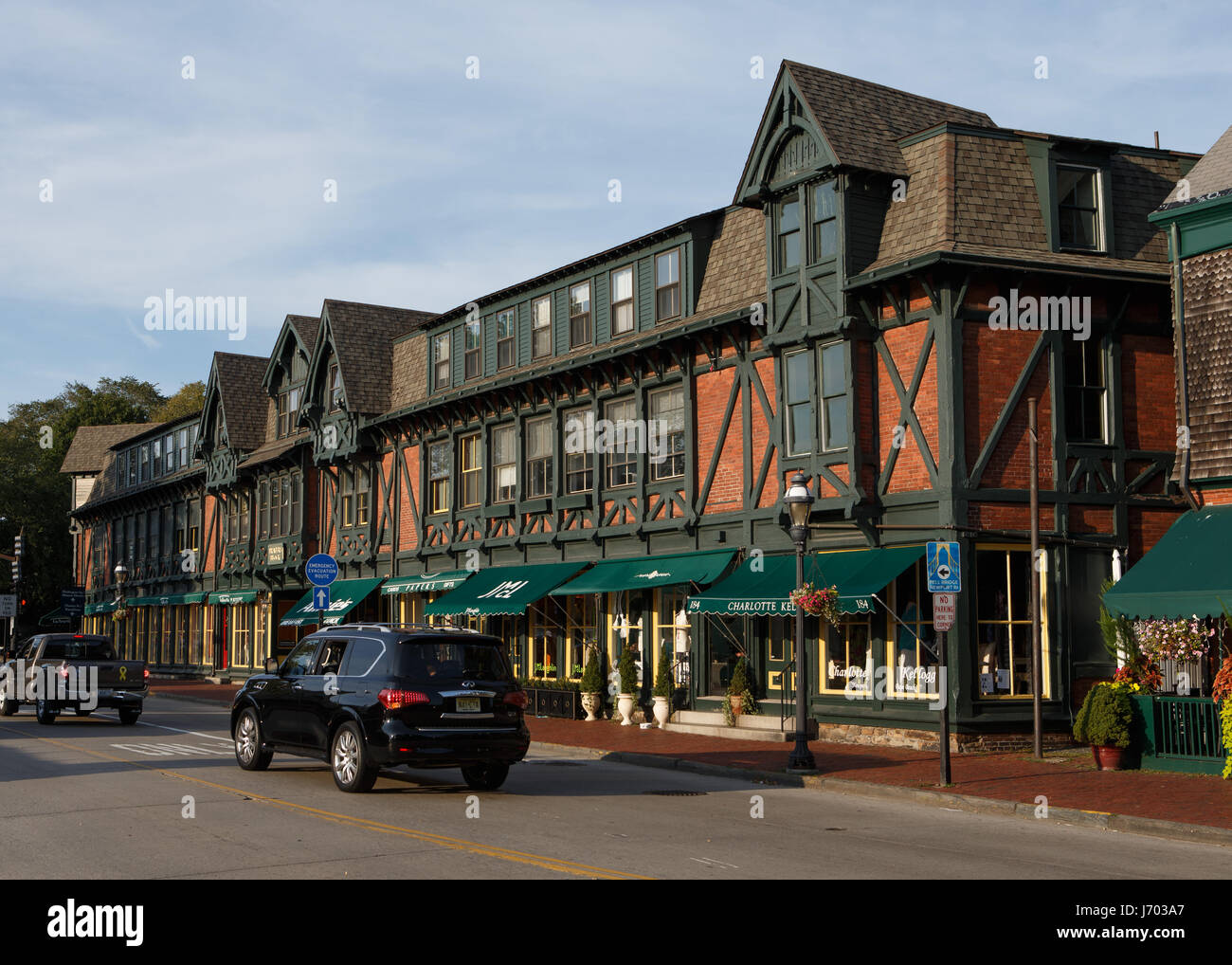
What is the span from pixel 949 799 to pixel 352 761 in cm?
692

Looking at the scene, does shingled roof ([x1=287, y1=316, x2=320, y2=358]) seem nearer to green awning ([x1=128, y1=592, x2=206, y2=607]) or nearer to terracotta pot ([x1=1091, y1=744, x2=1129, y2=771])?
green awning ([x1=128, y1=592, x2=206, y2=607])

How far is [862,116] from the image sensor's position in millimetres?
22609

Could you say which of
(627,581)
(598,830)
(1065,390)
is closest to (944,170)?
(1065,390)

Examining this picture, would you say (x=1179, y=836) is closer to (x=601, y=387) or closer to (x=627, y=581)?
(x=627, y=581)

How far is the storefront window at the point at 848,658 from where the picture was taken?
70.2ft

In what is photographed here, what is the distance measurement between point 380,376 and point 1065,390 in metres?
22.3

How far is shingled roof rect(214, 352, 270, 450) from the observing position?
157ft

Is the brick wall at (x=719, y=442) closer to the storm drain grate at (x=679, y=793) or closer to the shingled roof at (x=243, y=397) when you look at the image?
the storm drain grate at (x=679, y=793)

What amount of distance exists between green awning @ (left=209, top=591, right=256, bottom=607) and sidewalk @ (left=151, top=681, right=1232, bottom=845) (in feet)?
80.5

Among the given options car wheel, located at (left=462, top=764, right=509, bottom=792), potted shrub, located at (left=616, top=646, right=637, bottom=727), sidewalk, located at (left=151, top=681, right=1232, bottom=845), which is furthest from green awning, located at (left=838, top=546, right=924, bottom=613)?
potted shrub, located at (left=616, top=646, right=637, bottom=727)

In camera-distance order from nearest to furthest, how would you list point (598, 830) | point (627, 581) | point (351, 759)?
point (598, 830) < point (351, 759) < point (627, 581)

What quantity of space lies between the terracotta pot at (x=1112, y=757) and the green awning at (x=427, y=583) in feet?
58.0

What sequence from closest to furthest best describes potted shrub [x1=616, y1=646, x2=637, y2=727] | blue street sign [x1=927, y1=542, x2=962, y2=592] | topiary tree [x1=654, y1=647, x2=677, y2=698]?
blue street sign [x1=927, y1=542, x2=962, y2=592], topiary tree [x1=654, y1=647, x2=677, y2=698], potted shrub [x1=616, y1=646, x2=637, y2=727]
